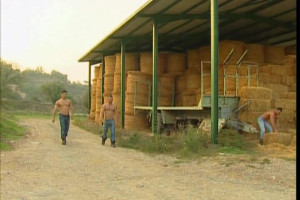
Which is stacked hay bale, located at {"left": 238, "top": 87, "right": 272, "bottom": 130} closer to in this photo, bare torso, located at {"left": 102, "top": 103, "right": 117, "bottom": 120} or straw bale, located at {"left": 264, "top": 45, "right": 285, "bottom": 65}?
bare torso, located at {"left": 102, "top": 103, "right": 117, "bottom": 120}

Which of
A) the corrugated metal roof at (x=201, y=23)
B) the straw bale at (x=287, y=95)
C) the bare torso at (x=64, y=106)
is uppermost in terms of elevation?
the corrugated metal roof at (x=201, y=23)

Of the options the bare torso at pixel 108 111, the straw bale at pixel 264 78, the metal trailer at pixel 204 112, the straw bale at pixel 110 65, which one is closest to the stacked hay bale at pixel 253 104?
the metal trailer at pixel 204 112

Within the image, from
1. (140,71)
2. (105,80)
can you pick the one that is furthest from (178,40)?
(105,80)

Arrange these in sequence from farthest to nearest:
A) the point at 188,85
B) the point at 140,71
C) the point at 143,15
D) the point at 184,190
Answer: the point at 140,71
the point at 188,85
the point at 143,15
the point at 184,190

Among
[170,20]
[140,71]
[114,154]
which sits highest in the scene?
[170,20]

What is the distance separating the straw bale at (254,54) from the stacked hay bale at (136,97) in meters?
5.16

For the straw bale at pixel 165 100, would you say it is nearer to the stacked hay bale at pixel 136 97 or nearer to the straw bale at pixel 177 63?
the stacked hay bale at pixel 136 97

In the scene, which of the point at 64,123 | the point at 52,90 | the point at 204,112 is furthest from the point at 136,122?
the point at 52,90

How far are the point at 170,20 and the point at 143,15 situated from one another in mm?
1150

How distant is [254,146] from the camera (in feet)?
38.8

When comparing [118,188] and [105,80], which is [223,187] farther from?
[105,80]

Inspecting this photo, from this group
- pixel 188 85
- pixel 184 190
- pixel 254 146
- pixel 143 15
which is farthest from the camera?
pixel 188 85

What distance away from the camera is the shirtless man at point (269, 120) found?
12473 mm

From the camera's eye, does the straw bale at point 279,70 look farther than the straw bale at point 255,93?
Yes
